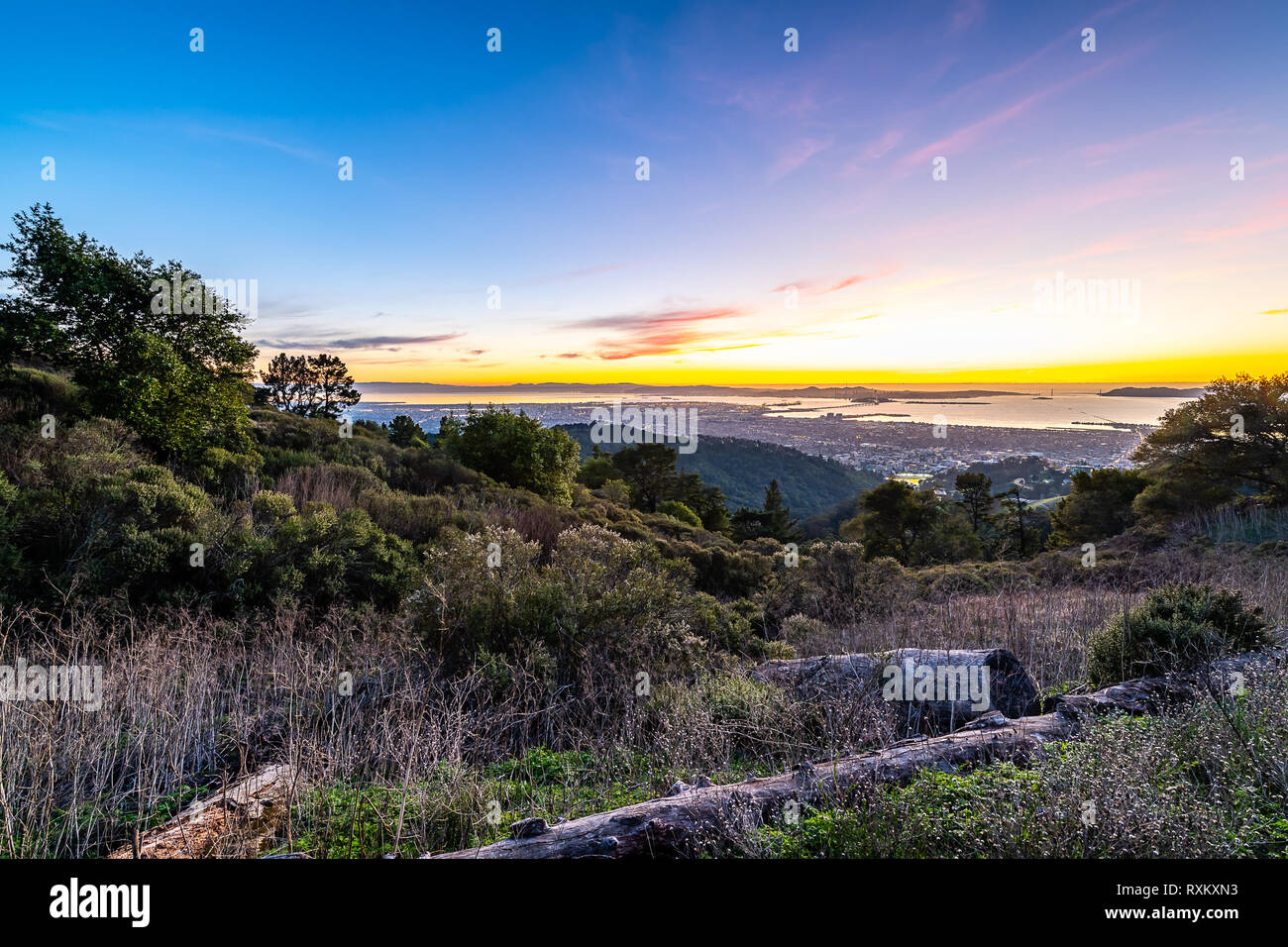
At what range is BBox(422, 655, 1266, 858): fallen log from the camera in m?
2.54

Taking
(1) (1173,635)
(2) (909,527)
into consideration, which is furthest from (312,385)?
(1) (1173,635)

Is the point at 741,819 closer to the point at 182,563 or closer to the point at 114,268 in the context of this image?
the point at 182,563

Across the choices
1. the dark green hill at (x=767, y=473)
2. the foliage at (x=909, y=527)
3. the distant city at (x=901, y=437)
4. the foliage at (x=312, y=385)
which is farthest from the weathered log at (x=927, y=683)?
the dark green hill at (x=767, y=473)

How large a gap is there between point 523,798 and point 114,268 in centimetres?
1761

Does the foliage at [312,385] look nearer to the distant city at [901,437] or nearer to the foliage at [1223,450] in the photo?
the distant city at [901,437]

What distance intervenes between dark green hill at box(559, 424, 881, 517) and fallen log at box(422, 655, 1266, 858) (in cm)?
6009

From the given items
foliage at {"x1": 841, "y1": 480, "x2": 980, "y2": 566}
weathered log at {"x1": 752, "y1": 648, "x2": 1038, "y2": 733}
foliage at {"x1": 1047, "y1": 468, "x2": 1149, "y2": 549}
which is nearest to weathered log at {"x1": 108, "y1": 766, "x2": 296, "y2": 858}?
weathered log at {"x1": 752, "y1": 648, "x2": 1038, "y2": 733}

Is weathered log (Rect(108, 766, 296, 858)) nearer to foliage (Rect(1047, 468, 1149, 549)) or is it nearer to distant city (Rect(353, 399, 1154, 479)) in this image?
distant city (Rect(353, 399, 1154, 479))

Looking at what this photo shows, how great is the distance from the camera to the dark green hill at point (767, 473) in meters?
70.8

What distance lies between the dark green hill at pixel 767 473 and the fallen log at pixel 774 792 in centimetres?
6009

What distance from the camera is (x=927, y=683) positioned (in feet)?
16.2
